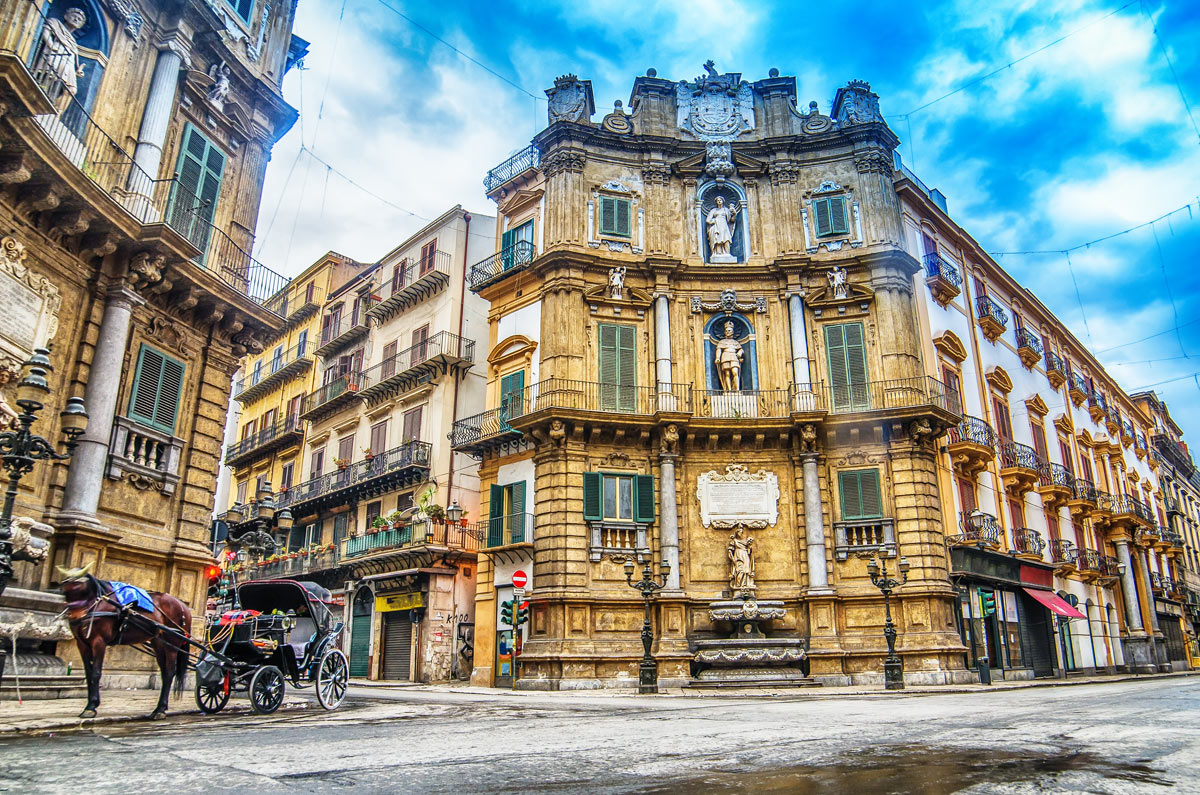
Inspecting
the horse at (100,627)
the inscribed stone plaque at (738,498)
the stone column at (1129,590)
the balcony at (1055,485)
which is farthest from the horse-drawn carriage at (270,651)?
the stone column at (1129,590)

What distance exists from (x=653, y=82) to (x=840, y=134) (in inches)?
263

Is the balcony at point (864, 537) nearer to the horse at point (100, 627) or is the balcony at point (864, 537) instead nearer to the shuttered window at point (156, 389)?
the shuttered window at point (156, 389)

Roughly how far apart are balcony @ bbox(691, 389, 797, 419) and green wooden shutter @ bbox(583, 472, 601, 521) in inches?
157

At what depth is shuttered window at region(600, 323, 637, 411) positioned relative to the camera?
25.9 meters

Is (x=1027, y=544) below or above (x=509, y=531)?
above

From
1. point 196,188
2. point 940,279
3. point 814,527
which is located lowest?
point 814,527

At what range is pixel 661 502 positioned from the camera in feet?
81.7

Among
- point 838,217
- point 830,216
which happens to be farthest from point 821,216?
point 838,217

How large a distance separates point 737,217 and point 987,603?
14.7m

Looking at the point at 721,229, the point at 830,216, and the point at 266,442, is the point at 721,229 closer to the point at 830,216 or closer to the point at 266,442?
the point at 830,216

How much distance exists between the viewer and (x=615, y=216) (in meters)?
27.7

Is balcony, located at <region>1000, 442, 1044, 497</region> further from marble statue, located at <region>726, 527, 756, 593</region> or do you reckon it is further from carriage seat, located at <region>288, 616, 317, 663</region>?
carriage seat, located at <region>288, 616, 317, 663</region>

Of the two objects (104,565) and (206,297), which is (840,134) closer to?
(206,297)

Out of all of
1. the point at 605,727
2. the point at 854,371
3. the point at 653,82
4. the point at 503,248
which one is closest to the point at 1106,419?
the point at 854,371
